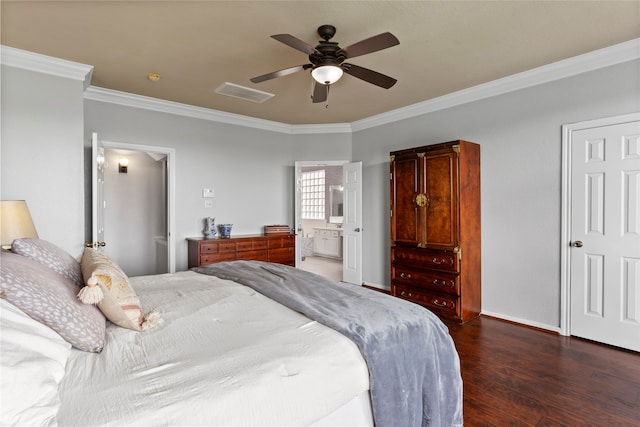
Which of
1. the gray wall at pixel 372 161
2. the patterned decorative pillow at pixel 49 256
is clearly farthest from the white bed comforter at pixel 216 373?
the gray wall at pixel 372 161

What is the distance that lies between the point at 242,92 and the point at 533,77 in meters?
3.24

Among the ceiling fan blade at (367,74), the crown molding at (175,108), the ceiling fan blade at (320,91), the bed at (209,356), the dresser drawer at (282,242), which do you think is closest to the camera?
the bed at (209,356)

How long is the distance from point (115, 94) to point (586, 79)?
16.9 feet

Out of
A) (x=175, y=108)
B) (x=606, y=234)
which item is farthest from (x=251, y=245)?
(x=606, y=234)

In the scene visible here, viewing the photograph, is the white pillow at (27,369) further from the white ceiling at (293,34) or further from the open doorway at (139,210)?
the open doorway at (139,210)

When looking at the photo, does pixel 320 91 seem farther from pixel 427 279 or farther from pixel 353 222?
pixel 353 222

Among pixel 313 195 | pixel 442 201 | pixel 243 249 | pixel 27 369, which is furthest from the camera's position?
pixel 313 195

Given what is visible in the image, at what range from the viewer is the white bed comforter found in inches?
39.4

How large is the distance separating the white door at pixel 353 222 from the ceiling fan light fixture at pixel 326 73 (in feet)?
9.32

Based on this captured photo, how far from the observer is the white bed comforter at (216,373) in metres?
1.00

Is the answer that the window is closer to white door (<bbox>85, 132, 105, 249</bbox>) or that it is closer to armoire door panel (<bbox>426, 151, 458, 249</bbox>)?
armoire door panel (<bbox>426, 151, 458, 249</bbox>)

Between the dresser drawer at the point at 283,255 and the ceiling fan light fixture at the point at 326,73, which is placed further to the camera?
the dresser drawer at the point at 283,255

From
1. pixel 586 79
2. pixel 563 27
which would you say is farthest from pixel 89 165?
pixel 586 79

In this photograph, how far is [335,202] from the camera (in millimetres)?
8711
